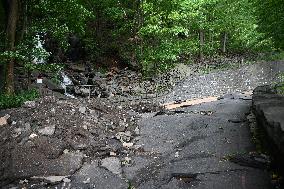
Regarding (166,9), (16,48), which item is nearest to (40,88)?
(16,48)

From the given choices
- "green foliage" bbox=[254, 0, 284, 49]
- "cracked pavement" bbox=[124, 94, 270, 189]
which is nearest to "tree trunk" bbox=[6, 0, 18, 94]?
"cracked pavement" bbox=[124, 94, 270, 189]

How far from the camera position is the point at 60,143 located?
933 centimetres

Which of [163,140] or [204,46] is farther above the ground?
[204,46]

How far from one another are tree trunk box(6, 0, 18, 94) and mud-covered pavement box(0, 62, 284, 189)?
361cm

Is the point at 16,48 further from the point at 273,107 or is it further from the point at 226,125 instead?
the point at 273,107

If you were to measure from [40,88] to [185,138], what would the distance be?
366 inches

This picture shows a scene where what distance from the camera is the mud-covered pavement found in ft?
25.5

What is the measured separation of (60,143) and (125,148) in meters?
1.82

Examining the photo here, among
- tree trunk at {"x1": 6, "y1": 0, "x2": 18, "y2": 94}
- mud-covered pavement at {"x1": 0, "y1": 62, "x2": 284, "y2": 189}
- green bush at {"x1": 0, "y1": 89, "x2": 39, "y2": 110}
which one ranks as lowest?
mud-covered pavement at {"x1": 0, "y1": 62, "x2": 284, "y2": 189}

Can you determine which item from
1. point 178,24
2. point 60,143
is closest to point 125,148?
point 60,143

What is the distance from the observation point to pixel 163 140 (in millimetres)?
10336

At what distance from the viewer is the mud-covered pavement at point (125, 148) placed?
7.77 m

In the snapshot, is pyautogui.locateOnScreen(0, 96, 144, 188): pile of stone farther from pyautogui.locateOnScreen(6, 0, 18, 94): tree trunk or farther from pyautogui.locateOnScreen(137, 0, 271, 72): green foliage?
pyautogui.locateOnScreen(137, 0, 271, 72): green foliage

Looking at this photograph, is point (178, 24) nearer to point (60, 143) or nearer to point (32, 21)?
point (32, 21)
